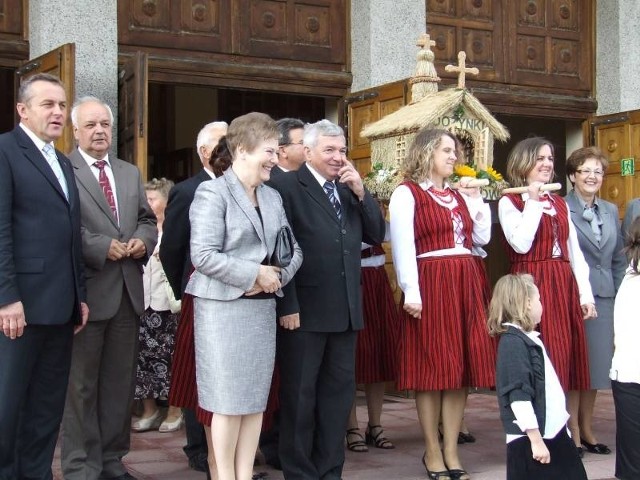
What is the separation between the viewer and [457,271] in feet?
19.0

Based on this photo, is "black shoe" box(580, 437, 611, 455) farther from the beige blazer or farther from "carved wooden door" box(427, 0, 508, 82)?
"carved wooden door" box(427, 0, 508, 82)

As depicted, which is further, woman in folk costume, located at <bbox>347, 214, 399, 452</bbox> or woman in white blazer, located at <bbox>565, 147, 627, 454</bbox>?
woman in white blazer, located at <bbox>565, 147, 627, 454</bbox>

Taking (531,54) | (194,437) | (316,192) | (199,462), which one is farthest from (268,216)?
(531,54)

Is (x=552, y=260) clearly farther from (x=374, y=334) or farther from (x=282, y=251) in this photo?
(x=282, y=251)

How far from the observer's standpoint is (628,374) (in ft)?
17.3

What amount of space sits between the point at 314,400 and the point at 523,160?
7.06ft

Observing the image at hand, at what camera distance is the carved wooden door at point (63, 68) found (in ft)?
25.6

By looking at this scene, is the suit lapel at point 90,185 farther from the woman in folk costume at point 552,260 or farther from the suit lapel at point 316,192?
the woman in folk costume at point 552,260

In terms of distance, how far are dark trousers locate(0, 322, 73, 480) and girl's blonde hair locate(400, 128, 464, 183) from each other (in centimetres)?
214

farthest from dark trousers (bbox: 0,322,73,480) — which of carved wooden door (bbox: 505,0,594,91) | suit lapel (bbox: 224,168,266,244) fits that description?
carved wooden door (bbox: 505,0,594,91)

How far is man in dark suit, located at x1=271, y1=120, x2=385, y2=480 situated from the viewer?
522cm

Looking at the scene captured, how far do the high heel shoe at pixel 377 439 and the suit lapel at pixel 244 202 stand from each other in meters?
2.30

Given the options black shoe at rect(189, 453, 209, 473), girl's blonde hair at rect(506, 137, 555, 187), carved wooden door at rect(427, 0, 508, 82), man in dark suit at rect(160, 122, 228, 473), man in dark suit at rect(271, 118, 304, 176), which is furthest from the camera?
carved wooden door at rect(427, 0, 508, 82)

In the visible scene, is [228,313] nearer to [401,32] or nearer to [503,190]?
[503,190]
